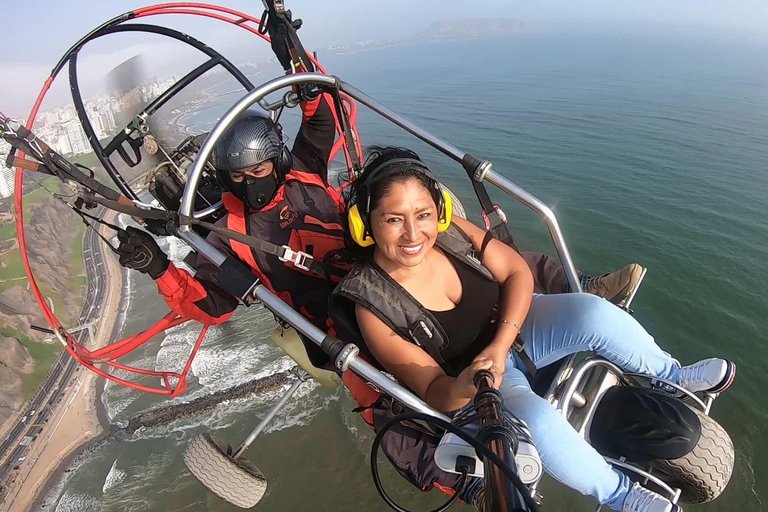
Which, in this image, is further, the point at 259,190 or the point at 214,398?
Result: the point at 214,398

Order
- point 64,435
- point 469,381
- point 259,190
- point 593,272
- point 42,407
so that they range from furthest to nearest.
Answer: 1. point 42,407
2. point 64,435
3. point 593,272
4. point 259,190
5. point 469,381

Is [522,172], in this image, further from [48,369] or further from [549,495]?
[48,369]

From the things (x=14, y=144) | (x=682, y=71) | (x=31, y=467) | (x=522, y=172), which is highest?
(x=14, y=144)

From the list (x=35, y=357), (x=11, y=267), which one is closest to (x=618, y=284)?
(x=35, y=357)

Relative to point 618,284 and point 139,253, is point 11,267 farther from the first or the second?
point 618,284

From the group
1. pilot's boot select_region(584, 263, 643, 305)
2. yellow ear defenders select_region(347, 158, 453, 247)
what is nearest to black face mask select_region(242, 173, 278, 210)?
yellow ear defenders select_region(347, 158, 453, 247)

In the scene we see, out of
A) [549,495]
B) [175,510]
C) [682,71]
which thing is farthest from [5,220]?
[682,71]

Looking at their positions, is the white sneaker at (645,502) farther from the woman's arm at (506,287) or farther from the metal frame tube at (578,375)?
the woman's arm at (506,287)

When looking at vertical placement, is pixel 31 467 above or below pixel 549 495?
below
